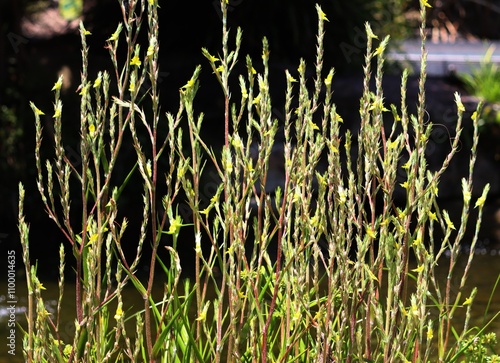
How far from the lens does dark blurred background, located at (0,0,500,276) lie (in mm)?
9867

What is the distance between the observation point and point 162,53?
37.9 ft

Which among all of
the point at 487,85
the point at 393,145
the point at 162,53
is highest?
the point at 393,145

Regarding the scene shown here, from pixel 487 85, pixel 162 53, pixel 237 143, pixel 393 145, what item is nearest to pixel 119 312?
pixel 237 143

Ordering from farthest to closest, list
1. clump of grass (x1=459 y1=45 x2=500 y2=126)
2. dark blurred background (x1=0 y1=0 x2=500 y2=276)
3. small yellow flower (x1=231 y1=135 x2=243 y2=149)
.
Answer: clump of grass (x1=459 y1=45 x2=500 y2=126), dark blurred background (x1=0 y1=0 x2=500 y2=276), small yellow flower (x1=231 y1=135 x2=243 y2=149)

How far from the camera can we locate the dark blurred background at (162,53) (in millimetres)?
9867

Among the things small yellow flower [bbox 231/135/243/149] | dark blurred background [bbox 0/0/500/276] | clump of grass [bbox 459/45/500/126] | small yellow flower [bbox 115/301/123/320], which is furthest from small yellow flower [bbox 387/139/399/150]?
clump of grass [bbox 459/45/500/126]

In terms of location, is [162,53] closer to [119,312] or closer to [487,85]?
[487,85]

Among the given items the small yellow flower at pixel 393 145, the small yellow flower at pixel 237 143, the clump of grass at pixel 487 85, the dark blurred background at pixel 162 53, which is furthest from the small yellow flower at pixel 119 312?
the clump of grass at pixel 487 85

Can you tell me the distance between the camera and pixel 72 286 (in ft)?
24.7

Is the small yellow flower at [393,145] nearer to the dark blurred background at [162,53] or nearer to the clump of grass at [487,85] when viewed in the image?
the dark blurred background at [162,53]

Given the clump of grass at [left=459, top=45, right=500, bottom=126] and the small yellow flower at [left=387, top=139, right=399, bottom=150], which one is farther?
the clump of grass at [left=459, top=45, right=500, bottom=126]

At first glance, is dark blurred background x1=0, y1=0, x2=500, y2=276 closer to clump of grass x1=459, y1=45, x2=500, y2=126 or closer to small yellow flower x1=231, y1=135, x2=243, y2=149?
clump of grass x1=459, y1=45, x2=500, y2=126

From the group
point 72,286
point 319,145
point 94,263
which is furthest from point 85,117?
point 72,286

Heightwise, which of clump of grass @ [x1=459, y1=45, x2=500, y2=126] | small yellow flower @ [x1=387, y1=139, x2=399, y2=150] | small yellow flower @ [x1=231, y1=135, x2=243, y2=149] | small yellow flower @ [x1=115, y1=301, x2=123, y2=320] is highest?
small yellow flower @ [x1=231, y1=135, x2=243, y2=149]
